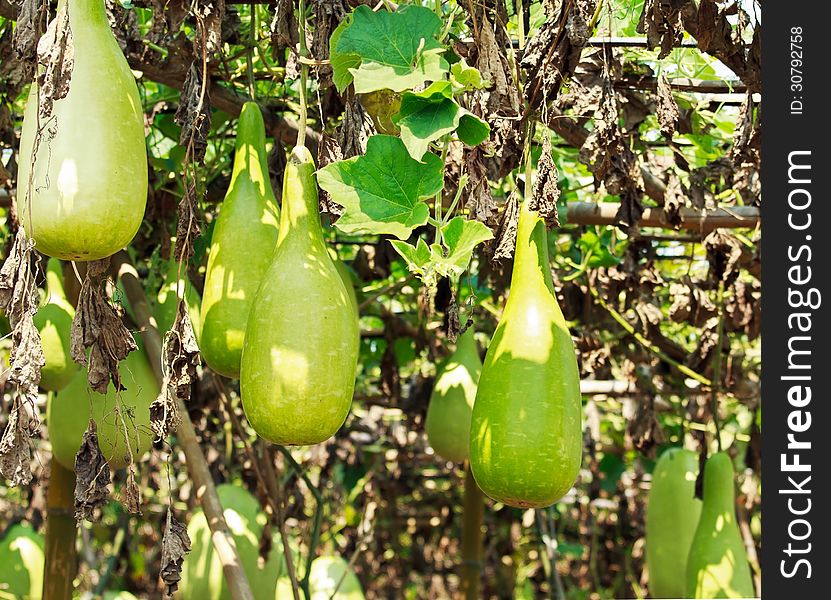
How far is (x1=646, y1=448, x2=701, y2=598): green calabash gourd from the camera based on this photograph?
2.62 meters

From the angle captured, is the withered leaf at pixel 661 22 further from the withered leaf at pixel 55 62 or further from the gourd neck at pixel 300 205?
the withered leaf at pixel 55 62

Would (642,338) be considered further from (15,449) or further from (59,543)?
(15,449)

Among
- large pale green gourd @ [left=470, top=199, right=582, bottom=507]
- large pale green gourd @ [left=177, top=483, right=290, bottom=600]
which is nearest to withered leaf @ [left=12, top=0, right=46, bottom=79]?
large pale green gourd @ [left=470, top=199, right=582, bottom=507]

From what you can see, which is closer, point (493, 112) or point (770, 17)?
point (493, 112)

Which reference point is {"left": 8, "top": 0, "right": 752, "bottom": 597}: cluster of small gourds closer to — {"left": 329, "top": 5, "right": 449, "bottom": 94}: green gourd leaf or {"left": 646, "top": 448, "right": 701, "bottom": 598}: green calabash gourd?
{"left": 329, "top": 5, "right": 449, "bottom": 94}: green gourd leaf

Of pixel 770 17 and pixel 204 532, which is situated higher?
pixel 770 17

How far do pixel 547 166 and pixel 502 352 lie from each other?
0.74 ft

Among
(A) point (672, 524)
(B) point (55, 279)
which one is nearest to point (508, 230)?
(B) point (55, 279)

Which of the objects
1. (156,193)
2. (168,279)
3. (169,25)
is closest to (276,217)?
(169,25)

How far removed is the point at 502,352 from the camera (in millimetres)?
1203

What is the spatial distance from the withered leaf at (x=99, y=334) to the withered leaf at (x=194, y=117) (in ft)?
0.67

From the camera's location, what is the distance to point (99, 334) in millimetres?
1192

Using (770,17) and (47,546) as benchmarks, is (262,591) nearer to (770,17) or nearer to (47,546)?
(47,546)

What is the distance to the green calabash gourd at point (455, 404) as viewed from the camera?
2496 millimetres
